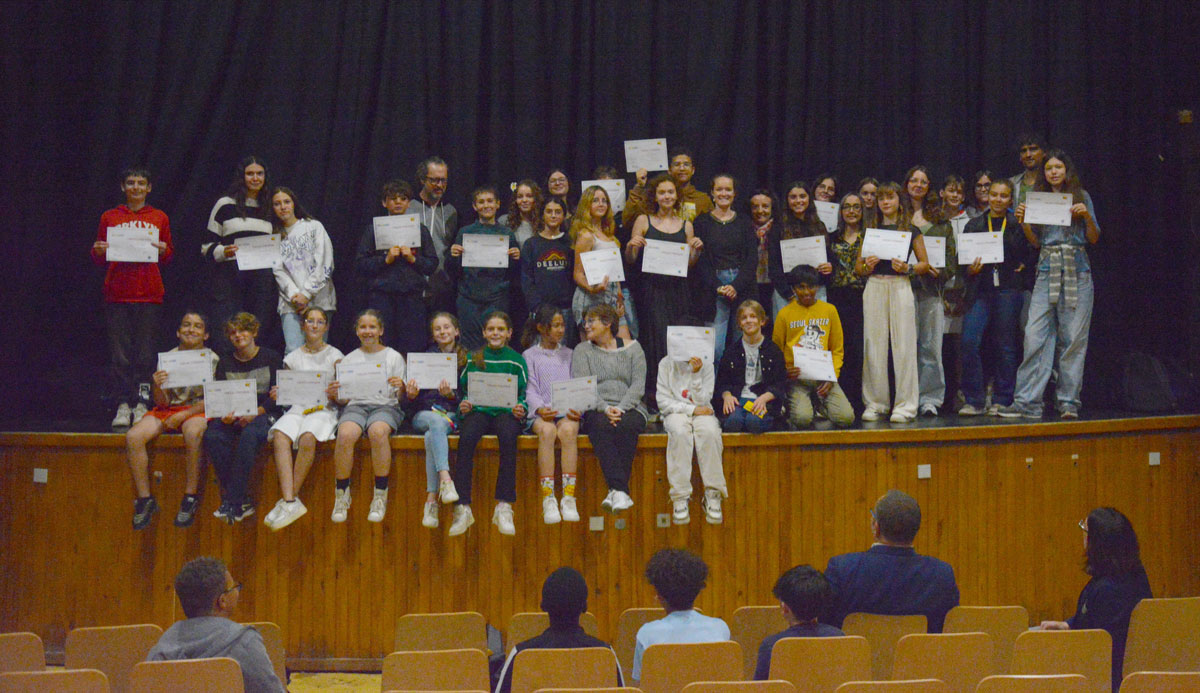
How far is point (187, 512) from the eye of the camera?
566 cm

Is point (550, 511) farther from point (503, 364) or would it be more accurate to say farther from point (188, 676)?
point (188, 676)

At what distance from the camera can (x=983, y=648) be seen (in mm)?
3377

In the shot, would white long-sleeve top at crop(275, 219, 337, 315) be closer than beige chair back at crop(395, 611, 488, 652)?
No

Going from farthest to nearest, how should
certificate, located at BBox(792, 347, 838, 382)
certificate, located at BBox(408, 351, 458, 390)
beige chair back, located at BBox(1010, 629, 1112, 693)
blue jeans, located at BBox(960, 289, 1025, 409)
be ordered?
blue jeans, located at BBox(960, 289, 1025, 409), certificate, located at BBox(792, 347, 838, 382), certificate, located at BBox(408, 351, 458, 390), beige chair back, located at BBox(1010, 629, 1112, 693)

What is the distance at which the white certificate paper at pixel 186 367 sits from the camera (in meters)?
5.82

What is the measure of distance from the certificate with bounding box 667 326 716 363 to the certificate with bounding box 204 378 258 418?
2354 mm

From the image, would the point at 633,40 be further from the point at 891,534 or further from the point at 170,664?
the point at 170,664

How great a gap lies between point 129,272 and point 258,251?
87 centimetres

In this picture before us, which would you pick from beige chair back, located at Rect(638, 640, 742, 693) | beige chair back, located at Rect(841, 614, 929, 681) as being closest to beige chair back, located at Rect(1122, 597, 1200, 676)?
beige chair back, located at Rect(841, 614, 929, 681)

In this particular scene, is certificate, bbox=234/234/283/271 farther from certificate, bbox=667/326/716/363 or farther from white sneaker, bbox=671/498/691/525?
white sneaker, bbox=671/498/691/525

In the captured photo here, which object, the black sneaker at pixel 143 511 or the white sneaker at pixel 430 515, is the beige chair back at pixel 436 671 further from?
the black sneaker at pixel 143 511

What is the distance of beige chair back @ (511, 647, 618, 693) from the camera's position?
10.6 feet

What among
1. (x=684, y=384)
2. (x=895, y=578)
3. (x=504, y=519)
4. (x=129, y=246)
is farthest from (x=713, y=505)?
(x=129, y=246)

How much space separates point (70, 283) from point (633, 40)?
4468mm
